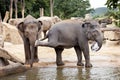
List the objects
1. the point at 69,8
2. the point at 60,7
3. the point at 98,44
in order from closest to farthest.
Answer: the point at 98,44, the point at 69,8, the point at 60,7

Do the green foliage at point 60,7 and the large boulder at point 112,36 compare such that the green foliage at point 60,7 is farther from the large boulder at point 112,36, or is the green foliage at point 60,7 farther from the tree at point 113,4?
the tree at point 113,4

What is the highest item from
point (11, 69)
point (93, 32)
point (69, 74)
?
point (93, 32)

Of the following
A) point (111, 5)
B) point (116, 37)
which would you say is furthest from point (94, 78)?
point (116, 37)

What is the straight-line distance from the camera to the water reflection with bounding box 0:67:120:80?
9.59 metres

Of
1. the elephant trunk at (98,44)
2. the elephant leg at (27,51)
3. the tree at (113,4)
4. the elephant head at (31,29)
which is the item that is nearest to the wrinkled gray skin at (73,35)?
the elephant trunk at (98,44)

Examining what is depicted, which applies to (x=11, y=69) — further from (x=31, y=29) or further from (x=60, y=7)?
(x=60, y=7)

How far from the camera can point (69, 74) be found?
1027cm

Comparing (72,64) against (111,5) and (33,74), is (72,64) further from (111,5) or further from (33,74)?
(111,5)

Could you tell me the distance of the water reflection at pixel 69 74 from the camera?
9594 mm

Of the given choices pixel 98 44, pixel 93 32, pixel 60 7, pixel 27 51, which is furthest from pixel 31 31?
pixel 60 7

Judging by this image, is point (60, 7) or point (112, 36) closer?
point (112, 36)

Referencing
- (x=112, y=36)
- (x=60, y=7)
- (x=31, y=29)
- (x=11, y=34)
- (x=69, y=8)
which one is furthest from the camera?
(x=60, y=7)

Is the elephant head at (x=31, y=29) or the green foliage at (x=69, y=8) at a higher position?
the elephant head at (x=31, y=29)

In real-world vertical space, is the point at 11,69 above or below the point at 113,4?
below
